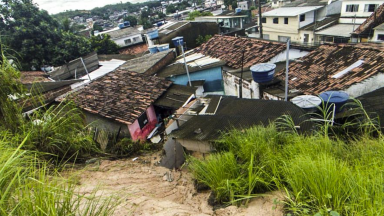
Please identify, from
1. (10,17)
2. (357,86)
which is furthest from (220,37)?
(10,17)

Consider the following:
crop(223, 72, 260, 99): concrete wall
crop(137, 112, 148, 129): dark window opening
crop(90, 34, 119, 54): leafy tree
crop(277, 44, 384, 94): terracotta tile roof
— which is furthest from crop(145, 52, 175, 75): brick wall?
crop(90, 34, 119, 54): leafy tree

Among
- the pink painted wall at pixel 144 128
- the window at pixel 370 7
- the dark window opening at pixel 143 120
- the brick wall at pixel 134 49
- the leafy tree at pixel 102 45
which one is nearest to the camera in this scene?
the pink painted wall at pixel 144 128

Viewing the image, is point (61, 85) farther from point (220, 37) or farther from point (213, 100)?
point (220, 37)

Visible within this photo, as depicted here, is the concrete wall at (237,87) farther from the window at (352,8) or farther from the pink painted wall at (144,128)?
the window at (352,8)

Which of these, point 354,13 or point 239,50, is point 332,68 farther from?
point 354,13

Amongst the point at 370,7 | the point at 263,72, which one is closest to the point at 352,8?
the point at 370,7

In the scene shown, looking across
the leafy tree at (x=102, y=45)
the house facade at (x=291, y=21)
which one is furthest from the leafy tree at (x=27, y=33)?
the house facade at (x=291, y=21)
